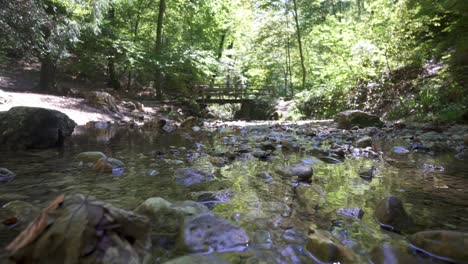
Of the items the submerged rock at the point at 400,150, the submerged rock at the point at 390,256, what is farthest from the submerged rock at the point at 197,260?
the submerged rock at the point at 400,150

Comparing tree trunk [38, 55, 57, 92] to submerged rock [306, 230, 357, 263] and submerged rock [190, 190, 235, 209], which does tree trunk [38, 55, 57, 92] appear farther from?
submerged rock [306, 230, 357, 263]

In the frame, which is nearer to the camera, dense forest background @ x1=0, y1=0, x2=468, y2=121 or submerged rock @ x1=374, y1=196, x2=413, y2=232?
submerged rock @ x1=374, y1=196, x2=413, y2=232

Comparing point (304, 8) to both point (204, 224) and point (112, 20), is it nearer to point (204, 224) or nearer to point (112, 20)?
point (112, 20)

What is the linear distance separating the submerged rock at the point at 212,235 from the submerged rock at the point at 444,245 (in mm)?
946

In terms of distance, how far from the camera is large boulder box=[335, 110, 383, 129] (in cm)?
975

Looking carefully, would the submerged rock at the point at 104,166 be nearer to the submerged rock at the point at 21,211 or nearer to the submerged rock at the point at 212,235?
the submerged rock at the point at 21,211

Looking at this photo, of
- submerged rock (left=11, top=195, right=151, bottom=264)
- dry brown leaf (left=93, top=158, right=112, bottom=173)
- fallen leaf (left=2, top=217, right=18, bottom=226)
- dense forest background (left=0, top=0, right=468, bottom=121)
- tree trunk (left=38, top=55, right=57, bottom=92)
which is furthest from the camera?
tree trunk (left=38, top=55, right=57, bottom=92)

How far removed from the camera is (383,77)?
12.8 m

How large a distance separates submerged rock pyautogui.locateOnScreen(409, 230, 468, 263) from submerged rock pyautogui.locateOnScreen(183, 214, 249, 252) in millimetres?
946

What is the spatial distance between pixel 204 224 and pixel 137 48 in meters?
15.5

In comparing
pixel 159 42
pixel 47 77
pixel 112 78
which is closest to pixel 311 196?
pixel 47 77

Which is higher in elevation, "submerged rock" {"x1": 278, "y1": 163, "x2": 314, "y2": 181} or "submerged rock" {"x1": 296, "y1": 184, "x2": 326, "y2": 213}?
"submerged rock" {"x1": 278, "y1": 163, "x2": 314, "y2": 181}

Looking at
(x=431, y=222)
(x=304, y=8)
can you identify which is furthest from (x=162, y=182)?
(x=304, y=8)

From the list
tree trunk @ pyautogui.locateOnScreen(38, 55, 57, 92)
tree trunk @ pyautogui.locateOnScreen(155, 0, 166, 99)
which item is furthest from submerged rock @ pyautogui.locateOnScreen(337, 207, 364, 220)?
tree trunk @ pyautogui.locateOnScreen(38, 55, 57, 92)
